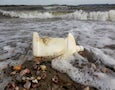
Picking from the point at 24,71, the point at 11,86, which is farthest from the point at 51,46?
the point at 11,86

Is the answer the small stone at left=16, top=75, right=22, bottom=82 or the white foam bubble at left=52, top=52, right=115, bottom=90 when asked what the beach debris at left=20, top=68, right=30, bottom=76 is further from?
the white foam bubble at left=52, top=52, right=115, bottom=90

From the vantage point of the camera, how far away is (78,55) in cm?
367

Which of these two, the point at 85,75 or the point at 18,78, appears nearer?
the point at 18,78

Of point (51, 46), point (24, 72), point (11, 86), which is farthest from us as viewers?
point (51, 46)

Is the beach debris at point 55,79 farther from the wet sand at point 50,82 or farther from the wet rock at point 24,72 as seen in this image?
the wet rock at point 24,72

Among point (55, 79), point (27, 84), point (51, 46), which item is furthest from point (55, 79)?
point (51, 46)

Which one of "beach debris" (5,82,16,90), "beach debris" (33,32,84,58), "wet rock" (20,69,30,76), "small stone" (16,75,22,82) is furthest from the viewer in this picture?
"beach debris" (33,32,84,58)

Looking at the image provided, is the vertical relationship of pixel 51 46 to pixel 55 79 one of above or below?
above

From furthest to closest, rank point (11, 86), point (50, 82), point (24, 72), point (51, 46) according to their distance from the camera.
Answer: point (51, 46), point (24, 72), point (50, 82), point (11, 86)

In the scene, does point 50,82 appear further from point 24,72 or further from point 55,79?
point 24,72

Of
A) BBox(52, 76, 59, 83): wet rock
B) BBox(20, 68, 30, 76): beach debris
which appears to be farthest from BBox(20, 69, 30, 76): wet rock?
BBox(52, 76, 59, 83): wet rock

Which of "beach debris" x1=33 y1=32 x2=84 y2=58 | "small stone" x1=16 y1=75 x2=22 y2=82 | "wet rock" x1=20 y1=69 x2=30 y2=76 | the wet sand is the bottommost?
the wet sand

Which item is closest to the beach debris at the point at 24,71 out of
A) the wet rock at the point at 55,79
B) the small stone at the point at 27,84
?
the small stone at the point at 27,84

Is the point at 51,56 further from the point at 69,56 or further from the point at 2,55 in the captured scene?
the point at 2,55
